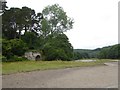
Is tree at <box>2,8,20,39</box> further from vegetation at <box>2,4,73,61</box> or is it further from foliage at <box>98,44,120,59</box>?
foliage at <box>98,44,120,59</box>

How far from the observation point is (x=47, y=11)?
48781 mm

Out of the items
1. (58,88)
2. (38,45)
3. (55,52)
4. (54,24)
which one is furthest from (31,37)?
(58,88)

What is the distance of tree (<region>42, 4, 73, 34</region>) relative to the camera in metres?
47.5

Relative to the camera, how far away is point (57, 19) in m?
47.8

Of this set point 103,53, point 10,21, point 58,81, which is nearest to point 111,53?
point 103,53

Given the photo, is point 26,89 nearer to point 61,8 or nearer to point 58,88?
point 58,88

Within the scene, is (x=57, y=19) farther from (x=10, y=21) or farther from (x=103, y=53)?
(x=103, y=53)

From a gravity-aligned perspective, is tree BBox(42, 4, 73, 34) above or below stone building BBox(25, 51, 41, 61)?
above

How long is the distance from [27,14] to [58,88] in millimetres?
40985

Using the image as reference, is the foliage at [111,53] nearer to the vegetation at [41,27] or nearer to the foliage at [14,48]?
the vegetation at [41,27]

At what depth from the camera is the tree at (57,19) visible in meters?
47.5

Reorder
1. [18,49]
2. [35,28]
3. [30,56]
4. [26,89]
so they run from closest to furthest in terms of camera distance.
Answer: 1. [26,89]
2. [18,49]
3. [30,56]
4. [35,28]

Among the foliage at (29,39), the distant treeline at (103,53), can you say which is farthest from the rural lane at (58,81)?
the distant treeline at (103,53)

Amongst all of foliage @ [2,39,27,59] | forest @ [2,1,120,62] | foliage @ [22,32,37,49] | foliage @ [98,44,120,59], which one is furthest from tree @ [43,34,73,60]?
foliage @ [98,44,120,59]
